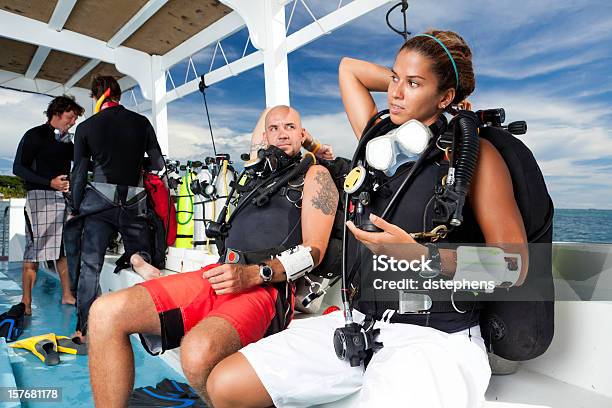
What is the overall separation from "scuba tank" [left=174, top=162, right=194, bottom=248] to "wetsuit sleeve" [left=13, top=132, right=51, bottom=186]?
1.11 metres

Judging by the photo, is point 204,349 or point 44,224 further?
point 44,224

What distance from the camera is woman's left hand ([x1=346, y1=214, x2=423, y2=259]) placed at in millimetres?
987

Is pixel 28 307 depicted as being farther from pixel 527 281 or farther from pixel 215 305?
pixel 527 281

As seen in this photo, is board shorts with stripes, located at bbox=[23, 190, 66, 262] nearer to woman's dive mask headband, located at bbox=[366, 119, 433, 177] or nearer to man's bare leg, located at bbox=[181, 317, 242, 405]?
man's bare leg, located at bbox=[181, 317, 242, 405]

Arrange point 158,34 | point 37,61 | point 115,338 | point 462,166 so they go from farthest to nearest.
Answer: point 37,61
point 158,34
point 115,338
point 462,166

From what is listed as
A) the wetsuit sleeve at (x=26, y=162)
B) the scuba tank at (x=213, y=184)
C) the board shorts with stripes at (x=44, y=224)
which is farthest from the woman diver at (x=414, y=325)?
the board shorts with stripes at (x=44, y=224)

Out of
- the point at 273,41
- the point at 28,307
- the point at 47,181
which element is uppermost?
the point at 273,41

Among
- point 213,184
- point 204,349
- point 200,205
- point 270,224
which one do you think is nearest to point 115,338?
point 204,349

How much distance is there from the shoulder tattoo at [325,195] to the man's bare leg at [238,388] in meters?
0.78

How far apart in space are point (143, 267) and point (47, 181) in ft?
3.88

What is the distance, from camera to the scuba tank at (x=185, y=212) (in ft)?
13.0

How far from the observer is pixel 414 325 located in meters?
1.16

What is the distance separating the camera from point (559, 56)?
23.8m

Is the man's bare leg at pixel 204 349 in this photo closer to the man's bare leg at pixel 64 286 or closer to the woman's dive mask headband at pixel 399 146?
the woman's dive mask headband at pixel 399 146
